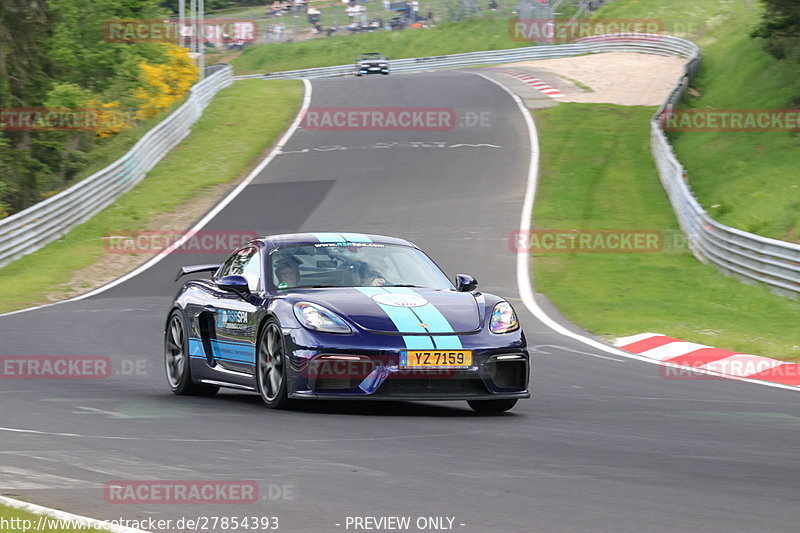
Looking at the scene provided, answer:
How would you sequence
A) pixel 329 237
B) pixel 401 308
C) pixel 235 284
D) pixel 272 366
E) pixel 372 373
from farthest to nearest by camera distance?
pixel 329 237 → pixel 235 284 → pixel 272 366 → pixel 401 308 → pixel 372 373

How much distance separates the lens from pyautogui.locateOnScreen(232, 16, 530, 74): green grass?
247 feet

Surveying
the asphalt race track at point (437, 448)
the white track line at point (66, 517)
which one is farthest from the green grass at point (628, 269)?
the white track line at point (66, 517)

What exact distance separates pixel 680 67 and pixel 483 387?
46.5 meters

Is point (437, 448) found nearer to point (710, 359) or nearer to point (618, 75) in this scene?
point (710, 359)

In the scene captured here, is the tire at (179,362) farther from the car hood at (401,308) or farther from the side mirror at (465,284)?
the side mirror at (465,284)

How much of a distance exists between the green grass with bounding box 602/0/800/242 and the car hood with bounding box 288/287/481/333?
14715 mm

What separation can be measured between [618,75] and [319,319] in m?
44.3

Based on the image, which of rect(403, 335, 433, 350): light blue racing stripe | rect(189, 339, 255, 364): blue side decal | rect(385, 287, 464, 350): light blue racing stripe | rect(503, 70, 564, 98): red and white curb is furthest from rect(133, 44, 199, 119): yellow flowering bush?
rect(403, 335, 433, 350): light blue racing stripe

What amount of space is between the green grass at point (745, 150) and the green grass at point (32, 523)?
63.5ft

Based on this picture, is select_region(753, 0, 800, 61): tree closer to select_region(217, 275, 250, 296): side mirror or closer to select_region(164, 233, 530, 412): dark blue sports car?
select_region(164, 233, 530, 412): dark blue sports car

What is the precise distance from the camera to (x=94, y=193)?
29922 millimetres

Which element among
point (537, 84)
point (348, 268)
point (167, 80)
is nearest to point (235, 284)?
point (348, 268)

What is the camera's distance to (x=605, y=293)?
20250 mm

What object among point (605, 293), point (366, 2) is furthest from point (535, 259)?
point (366, 2)
